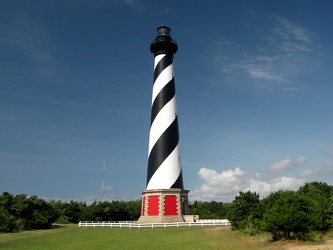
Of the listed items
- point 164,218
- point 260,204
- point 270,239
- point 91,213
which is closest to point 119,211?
point 91,213

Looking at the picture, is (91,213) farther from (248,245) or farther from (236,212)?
(248,245)

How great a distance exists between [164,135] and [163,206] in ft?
28.4

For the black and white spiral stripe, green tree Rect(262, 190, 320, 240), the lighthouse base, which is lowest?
green tree Rect(262, 190, 320, 240)

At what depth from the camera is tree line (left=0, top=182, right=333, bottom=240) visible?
19.6 meters

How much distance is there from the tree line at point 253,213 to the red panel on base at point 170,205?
729 cm

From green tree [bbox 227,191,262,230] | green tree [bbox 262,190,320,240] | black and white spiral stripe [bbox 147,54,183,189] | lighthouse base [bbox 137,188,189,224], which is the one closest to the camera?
green tree [bbox 262,190,320,240]

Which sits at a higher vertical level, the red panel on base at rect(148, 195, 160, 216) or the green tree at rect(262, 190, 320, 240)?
the red panel on base at rect(148, 195, 160, 216)

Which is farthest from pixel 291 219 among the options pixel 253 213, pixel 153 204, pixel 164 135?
pixel 164 135

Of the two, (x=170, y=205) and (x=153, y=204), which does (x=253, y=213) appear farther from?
(x=153, y=204)

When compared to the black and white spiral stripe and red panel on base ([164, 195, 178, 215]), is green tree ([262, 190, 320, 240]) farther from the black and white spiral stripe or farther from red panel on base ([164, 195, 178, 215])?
the black and white spiral stripe

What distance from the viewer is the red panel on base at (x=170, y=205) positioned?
35625 millimetres

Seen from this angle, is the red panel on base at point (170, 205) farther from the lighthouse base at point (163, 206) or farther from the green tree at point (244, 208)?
the green tree at point (244, 208)

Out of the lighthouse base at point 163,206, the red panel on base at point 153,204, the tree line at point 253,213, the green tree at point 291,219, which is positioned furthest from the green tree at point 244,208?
the red panel on base at point 153,204

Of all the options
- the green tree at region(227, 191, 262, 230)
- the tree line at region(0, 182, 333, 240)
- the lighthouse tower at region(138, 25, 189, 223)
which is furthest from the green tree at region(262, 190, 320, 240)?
the lighthouse tower at region(138, 25, 189, 223)
